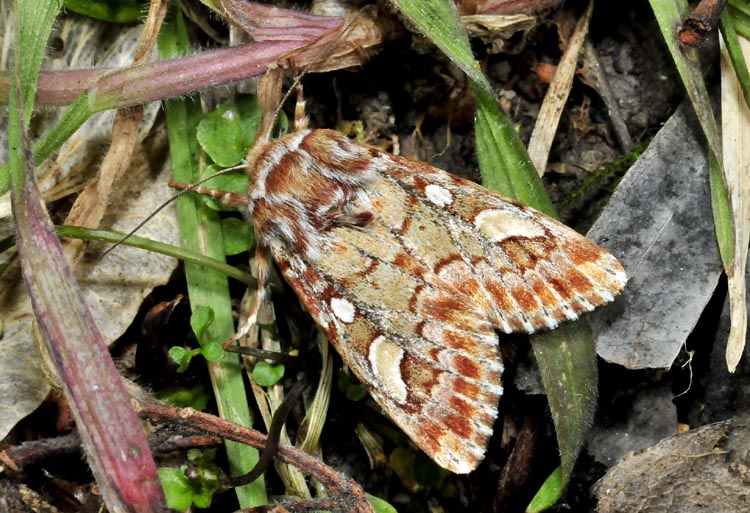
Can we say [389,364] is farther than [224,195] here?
No

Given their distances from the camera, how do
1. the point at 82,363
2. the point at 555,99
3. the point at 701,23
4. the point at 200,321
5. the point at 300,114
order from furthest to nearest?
the point at 555,99, the point at 300,114, the point at 200,321, the point at 701,23, the point at 82,363

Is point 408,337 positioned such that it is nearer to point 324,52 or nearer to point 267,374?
point 267,374

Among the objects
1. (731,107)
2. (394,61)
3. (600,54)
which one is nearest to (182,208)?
(394,61)

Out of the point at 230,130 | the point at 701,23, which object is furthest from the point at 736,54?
the point at 230,130

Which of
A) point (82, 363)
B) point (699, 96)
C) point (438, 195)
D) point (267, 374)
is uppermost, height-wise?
point (699, 96)

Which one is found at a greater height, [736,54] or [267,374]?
[736,54]

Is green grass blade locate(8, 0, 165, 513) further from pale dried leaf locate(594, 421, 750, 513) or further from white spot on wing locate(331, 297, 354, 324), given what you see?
pale dried leaf locate(594, 421, 750, 513)

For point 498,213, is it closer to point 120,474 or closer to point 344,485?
point 344,485

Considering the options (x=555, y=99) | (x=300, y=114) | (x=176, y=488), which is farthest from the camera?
(x=555, y=99)
